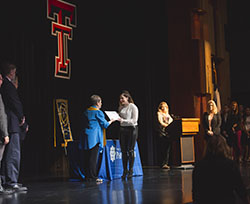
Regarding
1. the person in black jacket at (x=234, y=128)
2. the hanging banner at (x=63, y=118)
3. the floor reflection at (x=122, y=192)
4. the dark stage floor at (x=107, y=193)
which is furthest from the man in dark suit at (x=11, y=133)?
the person in black jacket at (x=234, y=128)

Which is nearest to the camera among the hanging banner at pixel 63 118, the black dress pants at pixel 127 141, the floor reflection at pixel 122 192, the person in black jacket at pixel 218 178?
the person in black jacket at pixel 218 178

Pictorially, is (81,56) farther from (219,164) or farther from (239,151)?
(219,164)

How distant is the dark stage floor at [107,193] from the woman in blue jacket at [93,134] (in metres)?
0.38

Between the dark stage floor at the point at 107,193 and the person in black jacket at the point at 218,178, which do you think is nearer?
the person in black jacket at the point at 218,178

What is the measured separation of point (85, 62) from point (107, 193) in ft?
17.0

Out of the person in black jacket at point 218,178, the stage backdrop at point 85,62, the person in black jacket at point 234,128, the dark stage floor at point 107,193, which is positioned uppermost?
the stage backdrop at point 85,62

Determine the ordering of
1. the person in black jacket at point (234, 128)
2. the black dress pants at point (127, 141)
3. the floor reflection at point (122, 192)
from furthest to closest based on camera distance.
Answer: the person in black jacket at point (234, 128), the black dress pants at point (127, 141), the floor reflection at point (122, 192)

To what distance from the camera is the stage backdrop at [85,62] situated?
8586 millimetres

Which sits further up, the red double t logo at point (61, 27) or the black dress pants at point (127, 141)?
the red double t logo at point (61, 27)

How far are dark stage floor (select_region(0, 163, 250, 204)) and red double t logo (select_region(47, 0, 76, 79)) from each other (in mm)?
2663

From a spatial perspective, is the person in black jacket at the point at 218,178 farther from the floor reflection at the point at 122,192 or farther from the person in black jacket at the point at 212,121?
the person in black jacket at the point at 212,121

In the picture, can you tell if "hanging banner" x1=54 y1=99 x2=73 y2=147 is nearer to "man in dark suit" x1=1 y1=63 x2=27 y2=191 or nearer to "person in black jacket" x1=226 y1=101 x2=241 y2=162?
"person in black jacket" x1=226 y1=101 x2=241 y2=162

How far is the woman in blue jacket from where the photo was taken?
268 inches

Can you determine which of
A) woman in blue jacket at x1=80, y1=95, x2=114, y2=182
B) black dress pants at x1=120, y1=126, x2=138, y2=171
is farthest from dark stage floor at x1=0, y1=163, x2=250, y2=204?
black dress pants at x1=120, y1=126, x2=138, y2=171
